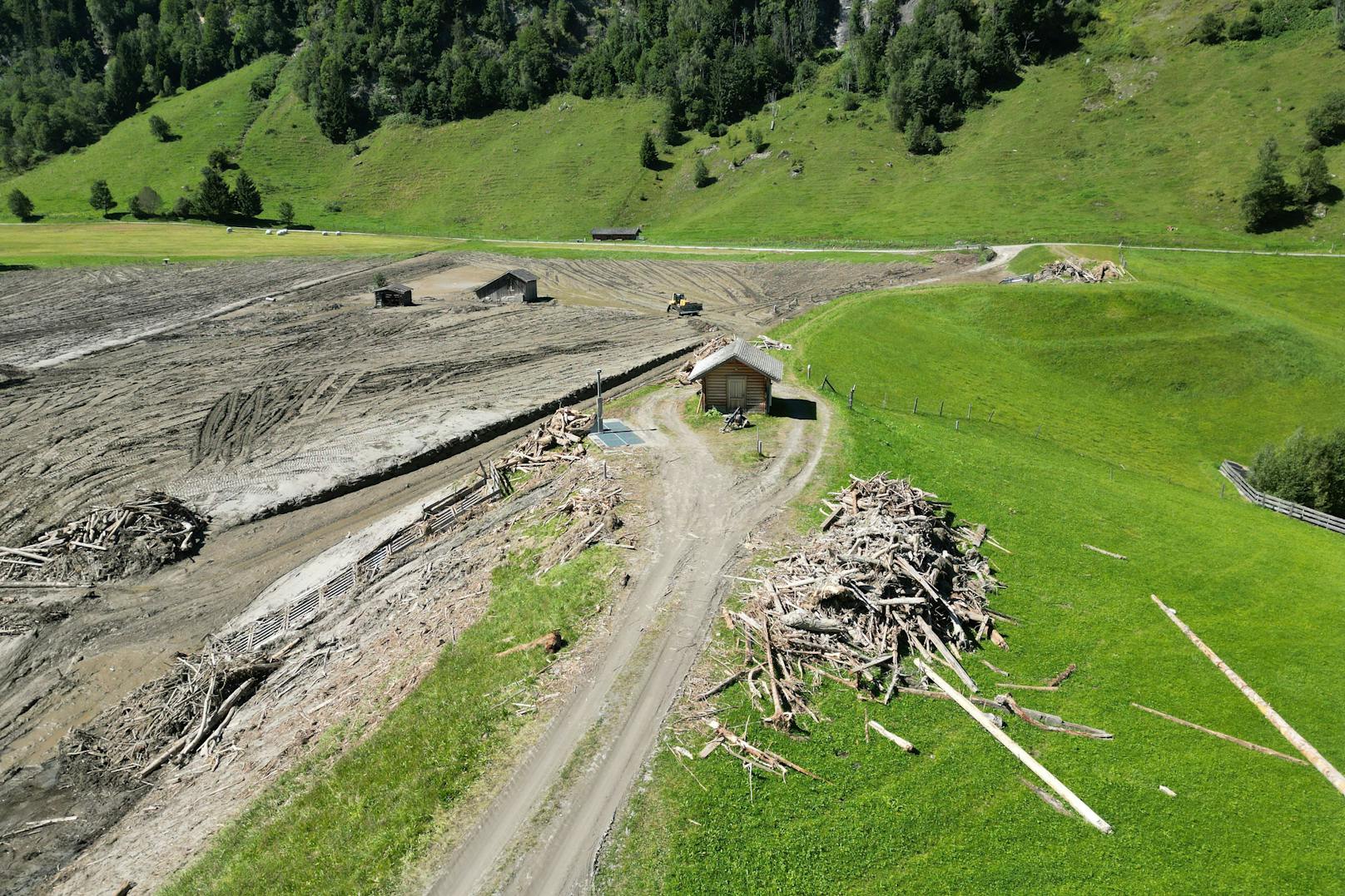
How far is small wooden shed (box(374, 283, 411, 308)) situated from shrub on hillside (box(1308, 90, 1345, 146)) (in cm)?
13208

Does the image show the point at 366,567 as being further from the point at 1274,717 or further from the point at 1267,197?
the point at 1267,197

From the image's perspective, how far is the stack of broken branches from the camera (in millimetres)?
28234

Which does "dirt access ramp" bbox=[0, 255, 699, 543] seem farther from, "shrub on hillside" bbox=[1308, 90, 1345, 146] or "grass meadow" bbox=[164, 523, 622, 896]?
"shrub on hillside" bbox=[1308, 90, 1345, 146]

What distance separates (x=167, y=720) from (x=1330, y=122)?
485 feet

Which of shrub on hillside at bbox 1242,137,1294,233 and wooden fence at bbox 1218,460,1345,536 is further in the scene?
shrub on hillside at bbox 1242,137,1294,233

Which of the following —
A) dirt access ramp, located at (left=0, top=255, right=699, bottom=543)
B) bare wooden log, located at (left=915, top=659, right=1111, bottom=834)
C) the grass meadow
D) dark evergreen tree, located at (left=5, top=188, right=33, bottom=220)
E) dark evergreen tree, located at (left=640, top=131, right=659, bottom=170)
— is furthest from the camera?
dark evergreen tree, located at (left=640, top=131, right=659, bottom=170)

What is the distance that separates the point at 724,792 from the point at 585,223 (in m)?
134

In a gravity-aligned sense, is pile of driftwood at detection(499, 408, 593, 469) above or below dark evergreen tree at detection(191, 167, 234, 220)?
below

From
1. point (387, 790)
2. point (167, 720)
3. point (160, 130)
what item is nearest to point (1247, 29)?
point (387, 790)

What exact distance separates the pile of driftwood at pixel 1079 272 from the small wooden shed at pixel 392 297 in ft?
241

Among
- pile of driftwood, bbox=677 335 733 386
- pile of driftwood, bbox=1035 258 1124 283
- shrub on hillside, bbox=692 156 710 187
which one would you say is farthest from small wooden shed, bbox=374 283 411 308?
shrub on hillside, bbox=692 156 710 187

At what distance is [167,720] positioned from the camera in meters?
23.8

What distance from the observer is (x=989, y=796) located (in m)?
18.0

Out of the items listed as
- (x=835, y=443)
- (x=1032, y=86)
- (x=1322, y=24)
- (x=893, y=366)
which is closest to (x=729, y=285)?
(x=893, y=366)
